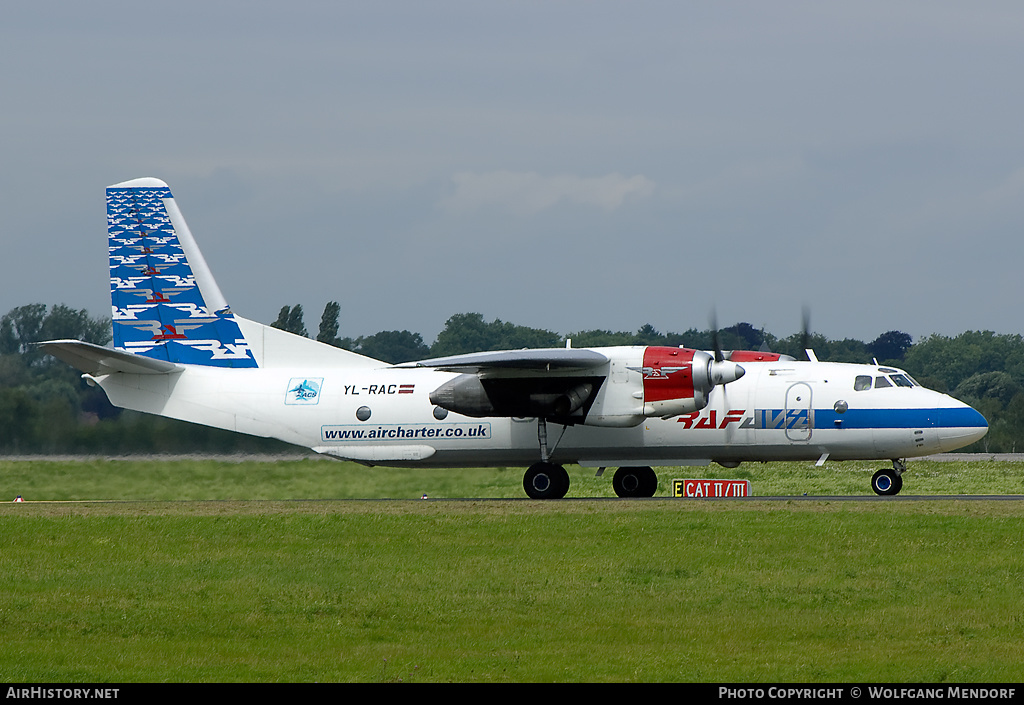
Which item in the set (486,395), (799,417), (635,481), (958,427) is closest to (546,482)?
(486,395)

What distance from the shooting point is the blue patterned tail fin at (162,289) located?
29438 millimetres

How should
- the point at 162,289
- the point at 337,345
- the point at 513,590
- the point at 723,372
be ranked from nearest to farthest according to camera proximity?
the point at 513,590, the point at 723,372, the point at 162,289, the point at 337,345

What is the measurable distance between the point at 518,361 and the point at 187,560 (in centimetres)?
897

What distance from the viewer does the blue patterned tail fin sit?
29.4m

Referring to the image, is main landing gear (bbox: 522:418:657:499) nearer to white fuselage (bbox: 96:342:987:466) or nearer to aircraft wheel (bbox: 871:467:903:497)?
white fuselage (bbox: 96:342:987:466)

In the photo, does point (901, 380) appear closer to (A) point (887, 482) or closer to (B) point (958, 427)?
(B) point (958, 427)

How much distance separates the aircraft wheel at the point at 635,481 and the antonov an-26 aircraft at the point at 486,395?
3cm

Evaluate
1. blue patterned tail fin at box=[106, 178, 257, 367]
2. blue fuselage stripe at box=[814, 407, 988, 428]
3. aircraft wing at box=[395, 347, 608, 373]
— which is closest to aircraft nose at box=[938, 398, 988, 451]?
blue fuselage stripe at box=[814, 407, 988, 428]

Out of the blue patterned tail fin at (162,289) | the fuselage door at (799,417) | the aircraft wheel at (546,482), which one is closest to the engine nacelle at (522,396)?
the aircraft wheel at (546,482)

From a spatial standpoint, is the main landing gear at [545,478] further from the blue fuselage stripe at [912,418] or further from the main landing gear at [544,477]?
the blue fuselage stripe at [912,418]

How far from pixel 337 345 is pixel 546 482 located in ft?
83.3

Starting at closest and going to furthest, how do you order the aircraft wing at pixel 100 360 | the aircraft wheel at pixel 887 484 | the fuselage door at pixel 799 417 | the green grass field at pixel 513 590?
the green grass field at pixel 513 590, the fuselage door at pixel 799 417, the aircraft wheel at pixel 887 484, the aircraft wing at pixel 100 360

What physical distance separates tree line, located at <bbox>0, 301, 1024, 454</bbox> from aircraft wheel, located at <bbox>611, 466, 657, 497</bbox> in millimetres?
3455

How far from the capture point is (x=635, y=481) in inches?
1120
